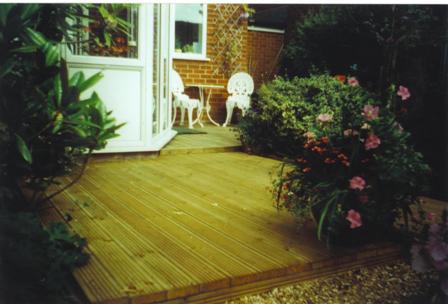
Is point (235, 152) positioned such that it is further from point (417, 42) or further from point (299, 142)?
point (417, 42)

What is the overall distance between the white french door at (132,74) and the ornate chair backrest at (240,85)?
3.32 metres

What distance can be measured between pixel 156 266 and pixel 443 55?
4.49m

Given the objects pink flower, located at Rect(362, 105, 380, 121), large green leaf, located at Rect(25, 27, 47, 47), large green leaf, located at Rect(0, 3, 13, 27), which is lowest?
pink flower, located at Rect(362, 105, 380, 121)

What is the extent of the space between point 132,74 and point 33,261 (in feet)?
11.3

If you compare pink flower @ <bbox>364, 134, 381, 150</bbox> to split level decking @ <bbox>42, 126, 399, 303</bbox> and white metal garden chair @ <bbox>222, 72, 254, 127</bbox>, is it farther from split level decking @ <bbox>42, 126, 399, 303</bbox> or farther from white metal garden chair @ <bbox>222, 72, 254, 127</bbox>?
white metal garden chair @ <bbox>222, 72, 254, 127</bbox>

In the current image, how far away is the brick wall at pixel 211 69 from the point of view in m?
8.64

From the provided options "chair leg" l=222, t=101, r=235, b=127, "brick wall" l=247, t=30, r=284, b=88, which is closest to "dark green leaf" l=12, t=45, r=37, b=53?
"chair leg" l=222, t=101, r=235, b=127

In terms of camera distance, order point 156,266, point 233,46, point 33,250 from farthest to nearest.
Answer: point 233,46 < point 156,266 < point 33,250

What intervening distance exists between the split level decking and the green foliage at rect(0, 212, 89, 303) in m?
0.10

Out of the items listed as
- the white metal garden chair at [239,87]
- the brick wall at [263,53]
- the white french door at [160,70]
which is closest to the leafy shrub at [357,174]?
the white french door at [160,70]

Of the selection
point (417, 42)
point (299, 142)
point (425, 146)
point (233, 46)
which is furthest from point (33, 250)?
point (233, 46)

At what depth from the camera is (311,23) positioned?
611 cm

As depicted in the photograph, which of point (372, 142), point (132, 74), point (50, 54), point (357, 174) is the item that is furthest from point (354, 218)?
point (132, 74)

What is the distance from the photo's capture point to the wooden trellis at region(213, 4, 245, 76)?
8898 millimetres
